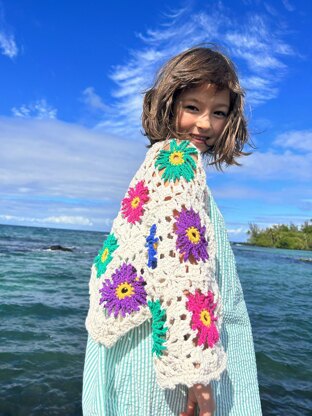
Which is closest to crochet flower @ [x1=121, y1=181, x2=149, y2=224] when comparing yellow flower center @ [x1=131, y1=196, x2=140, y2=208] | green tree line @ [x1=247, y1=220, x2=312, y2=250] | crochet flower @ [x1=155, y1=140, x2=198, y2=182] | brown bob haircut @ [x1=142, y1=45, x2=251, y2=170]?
yellow flower center @ [x1=131, y1=196, x2=140, y2=208]

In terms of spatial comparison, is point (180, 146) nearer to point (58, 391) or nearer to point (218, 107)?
point (218, 107)

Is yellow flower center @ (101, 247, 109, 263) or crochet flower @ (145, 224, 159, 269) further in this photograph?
yellow flower center @ (101, 247, 109, 263)

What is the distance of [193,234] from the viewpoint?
147 cm

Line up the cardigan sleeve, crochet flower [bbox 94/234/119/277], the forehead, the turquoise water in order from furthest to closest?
the turquoise water → the forehead → crochet flower [bbox 94/234/119/277] → the cardigan sleeve

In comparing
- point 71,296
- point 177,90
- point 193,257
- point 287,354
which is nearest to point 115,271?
point 193,257

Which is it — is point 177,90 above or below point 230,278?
above

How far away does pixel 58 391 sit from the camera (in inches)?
198

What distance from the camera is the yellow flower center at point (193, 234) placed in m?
1.46

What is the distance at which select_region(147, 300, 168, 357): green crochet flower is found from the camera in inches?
55.2

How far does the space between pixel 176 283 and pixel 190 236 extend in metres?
0.18

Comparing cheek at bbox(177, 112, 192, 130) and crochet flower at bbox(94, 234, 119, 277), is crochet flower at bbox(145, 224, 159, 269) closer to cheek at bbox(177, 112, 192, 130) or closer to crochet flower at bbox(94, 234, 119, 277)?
crochet flower at bbox(94, 234, 119, 277)

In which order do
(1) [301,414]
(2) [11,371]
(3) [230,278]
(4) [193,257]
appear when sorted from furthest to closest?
1. (2) [11,371]
2. (1) [301,414]
3. (3) [230,278]
4. (4) [193,257]

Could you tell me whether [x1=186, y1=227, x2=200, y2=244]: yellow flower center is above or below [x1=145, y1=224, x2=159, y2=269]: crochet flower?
above

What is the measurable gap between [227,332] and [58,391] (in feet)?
13.3
